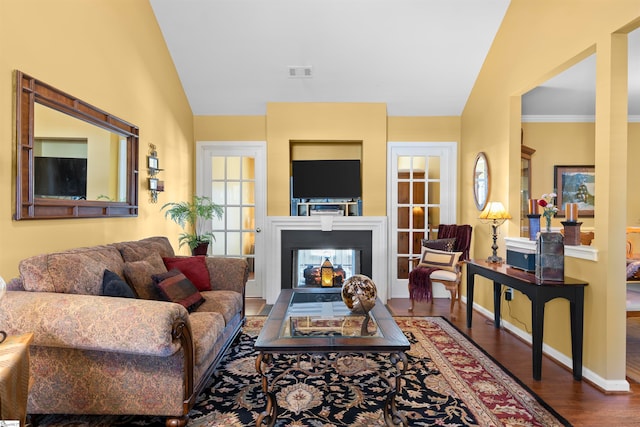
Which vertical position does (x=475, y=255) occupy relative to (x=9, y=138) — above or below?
below

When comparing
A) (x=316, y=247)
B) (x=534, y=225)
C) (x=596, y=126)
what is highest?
(x=596, y=126)

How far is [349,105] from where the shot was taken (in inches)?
186

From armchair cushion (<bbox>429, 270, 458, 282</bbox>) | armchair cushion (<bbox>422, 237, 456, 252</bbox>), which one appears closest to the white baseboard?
armchair cushion (<bbox>429, 270, 458, 282</bbox>)

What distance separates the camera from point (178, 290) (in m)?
2.58

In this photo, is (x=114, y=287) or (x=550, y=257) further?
(x=550, y=257)

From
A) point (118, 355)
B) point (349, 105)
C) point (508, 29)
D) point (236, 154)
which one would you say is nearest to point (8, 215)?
point (118, 355)

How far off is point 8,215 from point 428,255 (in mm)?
3848

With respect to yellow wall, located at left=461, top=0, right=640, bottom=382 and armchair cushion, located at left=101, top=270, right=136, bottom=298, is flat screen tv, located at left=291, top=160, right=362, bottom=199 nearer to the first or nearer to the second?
yellow wall, located at left=461, top=0, right=640, bottom=382

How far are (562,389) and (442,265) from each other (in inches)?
74.9

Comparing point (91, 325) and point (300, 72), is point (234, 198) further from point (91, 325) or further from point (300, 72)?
point (91, 325)

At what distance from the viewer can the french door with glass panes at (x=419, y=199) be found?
16.3 feet

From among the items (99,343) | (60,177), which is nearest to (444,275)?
(99,343)

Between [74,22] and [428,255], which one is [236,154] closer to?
[74,22]

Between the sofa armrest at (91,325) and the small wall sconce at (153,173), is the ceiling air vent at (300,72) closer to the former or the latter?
the small wall sconce at (153,173)
